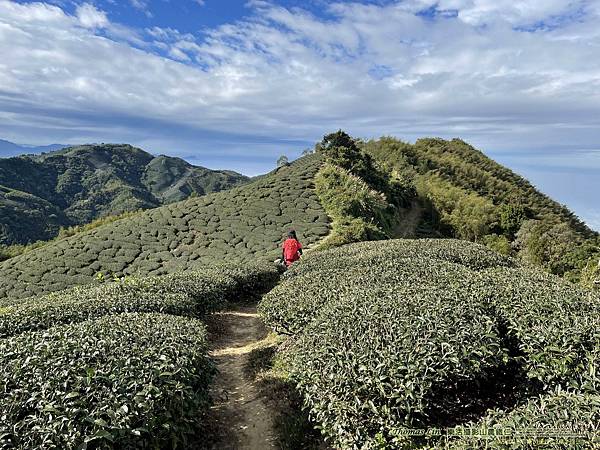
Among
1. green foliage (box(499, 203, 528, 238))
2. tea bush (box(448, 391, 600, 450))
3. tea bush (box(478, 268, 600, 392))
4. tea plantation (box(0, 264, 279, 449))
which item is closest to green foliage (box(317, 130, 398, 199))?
green foliage (box(499, 203, 528, 238))

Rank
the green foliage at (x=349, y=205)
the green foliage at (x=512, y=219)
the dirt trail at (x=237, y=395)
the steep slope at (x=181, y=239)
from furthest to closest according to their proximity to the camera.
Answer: the green foliage at (x=512, y=219)
the green foliage at (x=349, y=205)
the steep slope at (x=181, y=239)
the dirt trail at (x=237, y=395)

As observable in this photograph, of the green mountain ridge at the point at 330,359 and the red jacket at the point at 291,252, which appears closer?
the green mountain ridge at the point at 330,359

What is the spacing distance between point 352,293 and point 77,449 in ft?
13.0

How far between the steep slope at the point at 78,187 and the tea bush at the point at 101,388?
97681 mm

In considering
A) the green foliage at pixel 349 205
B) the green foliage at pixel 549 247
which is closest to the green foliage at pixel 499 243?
the green foliage at pixel 549 247

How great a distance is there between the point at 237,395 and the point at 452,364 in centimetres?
329

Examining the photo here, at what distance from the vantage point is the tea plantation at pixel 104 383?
2.89 meters

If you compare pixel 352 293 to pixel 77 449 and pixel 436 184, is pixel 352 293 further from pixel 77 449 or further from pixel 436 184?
pixel 436 184

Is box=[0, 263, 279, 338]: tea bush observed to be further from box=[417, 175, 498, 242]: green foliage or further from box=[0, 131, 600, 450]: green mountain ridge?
box=[417, 175, 498, 242]: green foliage

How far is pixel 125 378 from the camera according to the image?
Result: 3.49 metres

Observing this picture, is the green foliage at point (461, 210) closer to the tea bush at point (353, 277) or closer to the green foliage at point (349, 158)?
the green foliage at point (349, 158)

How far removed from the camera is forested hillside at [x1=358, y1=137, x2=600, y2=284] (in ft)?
60.1

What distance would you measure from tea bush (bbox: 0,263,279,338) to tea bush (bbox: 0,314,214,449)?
5.46 feet

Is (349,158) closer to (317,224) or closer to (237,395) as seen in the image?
(317,224)
